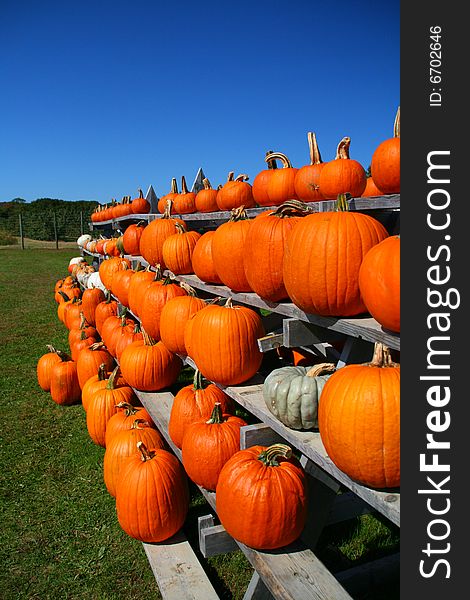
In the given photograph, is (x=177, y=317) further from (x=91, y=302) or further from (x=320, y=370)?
(x=91, y=302)

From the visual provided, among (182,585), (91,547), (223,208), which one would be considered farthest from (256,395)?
(223,208)

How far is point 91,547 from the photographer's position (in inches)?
121

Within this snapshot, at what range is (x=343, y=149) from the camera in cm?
327

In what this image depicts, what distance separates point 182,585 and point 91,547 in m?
0.81

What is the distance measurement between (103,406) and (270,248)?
8.48 ft

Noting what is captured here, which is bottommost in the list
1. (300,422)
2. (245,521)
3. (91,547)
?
(91,547)

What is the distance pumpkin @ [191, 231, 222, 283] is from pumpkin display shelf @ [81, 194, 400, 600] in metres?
0.19

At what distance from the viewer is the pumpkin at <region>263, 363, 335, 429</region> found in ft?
6.57

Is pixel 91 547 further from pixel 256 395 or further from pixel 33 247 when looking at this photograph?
pixel 33 247

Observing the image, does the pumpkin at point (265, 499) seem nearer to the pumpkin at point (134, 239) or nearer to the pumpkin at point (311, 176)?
the pumpkin at point (311, 176)

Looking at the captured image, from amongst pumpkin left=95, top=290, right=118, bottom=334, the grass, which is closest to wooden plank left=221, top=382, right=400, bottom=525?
the grass

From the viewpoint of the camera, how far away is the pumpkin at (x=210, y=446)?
8.76 feet

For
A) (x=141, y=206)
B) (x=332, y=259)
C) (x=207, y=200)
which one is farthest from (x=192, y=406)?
(x=141, y=206)

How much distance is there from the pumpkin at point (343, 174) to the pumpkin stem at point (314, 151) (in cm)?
23
